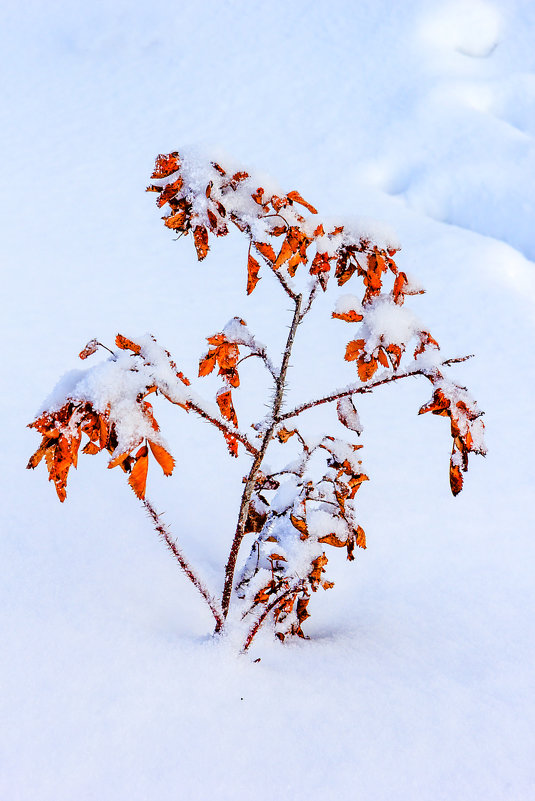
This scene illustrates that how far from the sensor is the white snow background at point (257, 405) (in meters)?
1.02

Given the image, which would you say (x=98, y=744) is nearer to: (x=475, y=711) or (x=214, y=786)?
(x=214, y=786)

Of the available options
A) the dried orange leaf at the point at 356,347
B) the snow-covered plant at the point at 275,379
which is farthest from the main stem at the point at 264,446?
the dried orange leaf at the point at 356,347

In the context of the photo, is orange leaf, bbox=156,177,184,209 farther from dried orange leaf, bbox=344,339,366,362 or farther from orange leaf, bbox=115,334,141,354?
dried orange leaf, bbox=344,339,366,362

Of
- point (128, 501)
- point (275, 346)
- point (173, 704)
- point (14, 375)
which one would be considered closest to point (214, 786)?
point (173, 704)

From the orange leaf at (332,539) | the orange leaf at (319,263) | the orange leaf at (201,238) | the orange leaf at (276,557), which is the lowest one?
the orange leaf at (276,557)

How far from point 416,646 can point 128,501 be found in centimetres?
89

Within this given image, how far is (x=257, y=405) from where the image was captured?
7.76ft

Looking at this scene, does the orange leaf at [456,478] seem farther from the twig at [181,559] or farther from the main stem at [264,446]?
the twig at [181,559]

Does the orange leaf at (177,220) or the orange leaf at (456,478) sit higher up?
the orange leaf at (177,220)

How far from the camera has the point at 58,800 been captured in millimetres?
913

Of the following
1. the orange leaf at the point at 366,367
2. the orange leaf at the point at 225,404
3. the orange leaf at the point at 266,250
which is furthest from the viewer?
the orange leaf at the point at 225,404

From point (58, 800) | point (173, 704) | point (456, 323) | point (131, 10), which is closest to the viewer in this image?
point (58, 800)

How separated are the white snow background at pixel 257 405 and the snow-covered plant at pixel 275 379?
14 centimetres

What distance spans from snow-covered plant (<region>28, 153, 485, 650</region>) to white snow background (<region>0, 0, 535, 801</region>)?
5.6 inches
